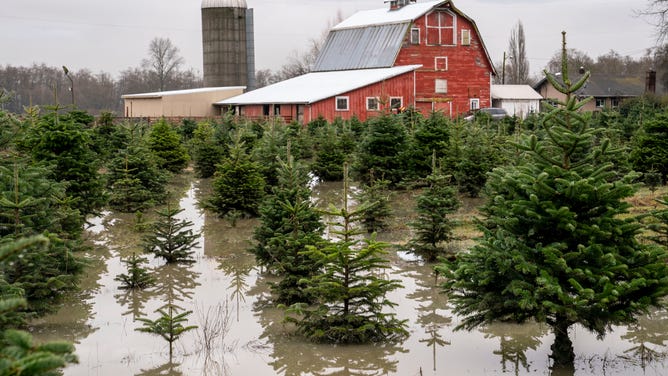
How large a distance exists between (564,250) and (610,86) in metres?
77.4

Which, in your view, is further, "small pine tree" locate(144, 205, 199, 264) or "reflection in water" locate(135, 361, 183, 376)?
"small pine tree" locate(144, 205, 199, 264)

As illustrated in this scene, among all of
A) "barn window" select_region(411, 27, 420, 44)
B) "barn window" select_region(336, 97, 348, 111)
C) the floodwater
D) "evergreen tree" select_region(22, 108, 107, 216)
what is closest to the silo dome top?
"barn window" select_region(411, 27, 420, 44)

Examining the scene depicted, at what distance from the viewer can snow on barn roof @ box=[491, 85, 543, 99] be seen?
2761 inches

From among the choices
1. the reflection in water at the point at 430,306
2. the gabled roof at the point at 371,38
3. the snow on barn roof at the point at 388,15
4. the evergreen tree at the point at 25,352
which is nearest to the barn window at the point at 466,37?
the gabled roof at the point at 371,38

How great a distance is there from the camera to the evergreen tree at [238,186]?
67.0 ft

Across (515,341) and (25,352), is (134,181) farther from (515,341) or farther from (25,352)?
(25,352)

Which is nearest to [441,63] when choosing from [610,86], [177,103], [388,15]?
[388,15]

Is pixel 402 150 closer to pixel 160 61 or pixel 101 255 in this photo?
pixel 101 255

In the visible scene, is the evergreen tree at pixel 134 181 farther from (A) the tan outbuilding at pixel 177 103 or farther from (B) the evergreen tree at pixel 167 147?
(A) the tan outbuilding at pixel 177 103

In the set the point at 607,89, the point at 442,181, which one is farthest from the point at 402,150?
the point at 607,89

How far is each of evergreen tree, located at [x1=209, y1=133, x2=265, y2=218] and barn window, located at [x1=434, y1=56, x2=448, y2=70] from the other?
35.5m

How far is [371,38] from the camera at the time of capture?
56.3m

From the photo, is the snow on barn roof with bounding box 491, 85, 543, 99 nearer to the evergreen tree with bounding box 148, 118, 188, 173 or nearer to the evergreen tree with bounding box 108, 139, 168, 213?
the evergreen tree with bounding box 148, 118, 188, 173

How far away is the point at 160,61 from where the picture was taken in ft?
359
